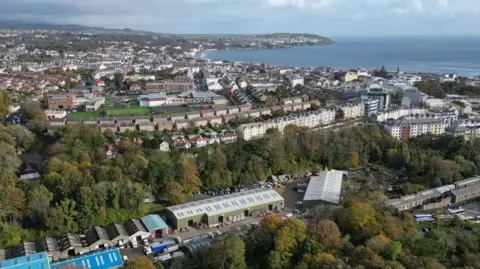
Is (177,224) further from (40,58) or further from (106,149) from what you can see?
(40,58)

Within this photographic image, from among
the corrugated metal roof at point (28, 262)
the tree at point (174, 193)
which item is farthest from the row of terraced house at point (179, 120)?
the corrugated metal roof at point (28, 262)

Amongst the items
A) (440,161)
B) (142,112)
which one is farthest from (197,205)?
(142,112)

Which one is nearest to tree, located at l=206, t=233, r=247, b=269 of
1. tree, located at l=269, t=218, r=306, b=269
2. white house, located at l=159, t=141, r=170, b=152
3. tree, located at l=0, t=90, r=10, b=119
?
tree, located at l=269, t=218, r=306, b=269

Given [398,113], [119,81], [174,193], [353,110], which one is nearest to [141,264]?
[174,193]

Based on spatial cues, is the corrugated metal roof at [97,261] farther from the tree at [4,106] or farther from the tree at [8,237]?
the tree at [4,106]

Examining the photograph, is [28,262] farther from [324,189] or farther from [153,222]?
[324,189]
